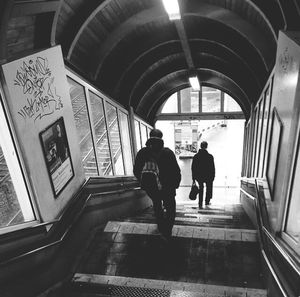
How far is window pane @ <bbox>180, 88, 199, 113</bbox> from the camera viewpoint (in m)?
13.9

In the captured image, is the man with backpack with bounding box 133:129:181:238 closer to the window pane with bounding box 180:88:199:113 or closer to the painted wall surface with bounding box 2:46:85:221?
the painted wall surface with bounding box 2:46:85:221

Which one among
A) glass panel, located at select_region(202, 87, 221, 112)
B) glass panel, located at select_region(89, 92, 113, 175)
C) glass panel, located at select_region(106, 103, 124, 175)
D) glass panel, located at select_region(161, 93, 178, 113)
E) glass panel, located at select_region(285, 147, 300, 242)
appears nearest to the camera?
glass panel, located at select_region(285, 147, 300, 242)

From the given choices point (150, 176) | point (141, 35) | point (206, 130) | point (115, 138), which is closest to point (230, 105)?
point (206, 130)

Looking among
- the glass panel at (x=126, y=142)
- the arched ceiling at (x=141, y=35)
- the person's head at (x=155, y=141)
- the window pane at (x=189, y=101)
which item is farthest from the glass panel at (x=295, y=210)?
the window pane at (x=189, y=101)

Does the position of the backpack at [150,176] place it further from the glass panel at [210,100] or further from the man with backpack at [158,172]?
the glass panel at [210,100]

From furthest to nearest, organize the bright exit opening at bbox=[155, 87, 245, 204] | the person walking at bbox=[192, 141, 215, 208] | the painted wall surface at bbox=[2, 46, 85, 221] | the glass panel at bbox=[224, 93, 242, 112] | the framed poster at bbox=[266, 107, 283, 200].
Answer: the bright exit opening at bbox=[155, 87, 245, 204] < the glass panel at bbox=[224, 93, 242, 112] < the person walking at bbox=[192, 141, 215, 208] < the framed poster at bbox=[266, 107, 283, 200] < the painted wall surface at bbox=[2, 46, 85, 221]

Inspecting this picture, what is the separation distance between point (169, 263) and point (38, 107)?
93.2 inches

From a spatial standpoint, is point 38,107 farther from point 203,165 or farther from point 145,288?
point 203,165

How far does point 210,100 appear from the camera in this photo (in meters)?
13.7

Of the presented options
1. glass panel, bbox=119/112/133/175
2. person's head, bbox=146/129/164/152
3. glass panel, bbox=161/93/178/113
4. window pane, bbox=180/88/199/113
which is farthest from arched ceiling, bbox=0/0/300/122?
window pane, bbox=180/88/199/113

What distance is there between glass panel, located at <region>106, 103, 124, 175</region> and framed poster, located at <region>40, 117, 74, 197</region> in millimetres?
3168

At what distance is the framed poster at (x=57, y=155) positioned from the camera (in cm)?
318

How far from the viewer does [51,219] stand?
304 centimetres

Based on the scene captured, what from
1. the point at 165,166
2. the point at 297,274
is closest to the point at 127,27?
the point at 165,166
